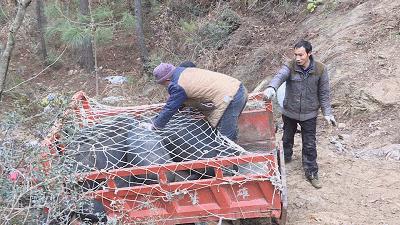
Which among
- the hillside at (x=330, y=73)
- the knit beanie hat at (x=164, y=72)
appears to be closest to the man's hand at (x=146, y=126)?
the knit beanie hat at (x=164, y=72)

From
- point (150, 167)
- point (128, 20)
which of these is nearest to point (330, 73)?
point (150, 167)

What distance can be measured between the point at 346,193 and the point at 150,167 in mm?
2308

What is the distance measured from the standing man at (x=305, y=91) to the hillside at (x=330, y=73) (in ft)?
1.81

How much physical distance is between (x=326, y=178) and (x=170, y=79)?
2.13 m

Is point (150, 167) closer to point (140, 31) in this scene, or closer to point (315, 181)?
point (315, 181)

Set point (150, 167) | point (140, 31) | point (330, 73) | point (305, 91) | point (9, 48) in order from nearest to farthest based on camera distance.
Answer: point (9, 48), point (150, 167), point (305, 91), point (330, 73), point (140, 31)

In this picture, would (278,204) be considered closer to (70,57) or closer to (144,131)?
(144,131)

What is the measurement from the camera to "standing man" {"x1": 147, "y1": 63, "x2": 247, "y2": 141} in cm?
498

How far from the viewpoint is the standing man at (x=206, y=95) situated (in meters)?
4.98

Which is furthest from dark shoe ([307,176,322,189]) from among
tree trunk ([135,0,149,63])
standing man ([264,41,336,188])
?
tree trunk ([135,0,149,63])

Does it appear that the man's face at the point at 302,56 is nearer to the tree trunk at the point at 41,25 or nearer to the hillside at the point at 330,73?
the hillside at the point at 330,73

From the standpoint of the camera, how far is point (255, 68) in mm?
10141

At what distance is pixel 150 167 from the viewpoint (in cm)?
431

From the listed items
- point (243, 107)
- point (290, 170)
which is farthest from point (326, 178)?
point (243, 107)
